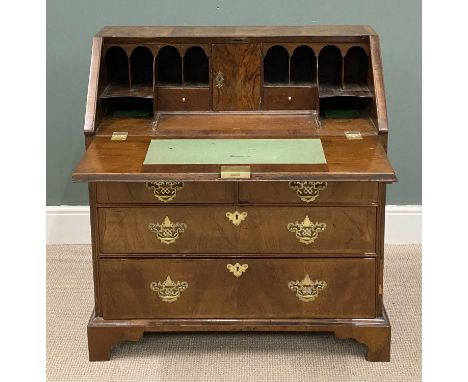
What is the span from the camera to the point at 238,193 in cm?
282

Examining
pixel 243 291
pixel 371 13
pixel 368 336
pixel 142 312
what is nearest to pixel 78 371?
pixel 142 312

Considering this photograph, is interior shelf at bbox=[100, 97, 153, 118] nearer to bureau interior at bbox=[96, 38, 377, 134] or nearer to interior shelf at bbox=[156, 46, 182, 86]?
bureau interior at bbox=[96, 38, 377, 134]

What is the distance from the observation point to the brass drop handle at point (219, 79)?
319 cm

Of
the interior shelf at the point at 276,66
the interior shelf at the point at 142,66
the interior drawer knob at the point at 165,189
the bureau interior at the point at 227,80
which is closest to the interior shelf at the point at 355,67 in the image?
the bureau interior at the point at 227,80

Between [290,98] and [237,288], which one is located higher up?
[290,98]

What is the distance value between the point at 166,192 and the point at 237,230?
0.88 feet

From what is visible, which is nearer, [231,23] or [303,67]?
[303,67]

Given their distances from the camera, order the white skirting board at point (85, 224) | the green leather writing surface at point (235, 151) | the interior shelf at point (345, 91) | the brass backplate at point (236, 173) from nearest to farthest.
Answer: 1. the brass backplate at point (236, 173)
2. the green leather writing surface at point (235, 151)
3. the interior shelf at point (345, 91)
4. the white skirting board at point (85, 224)

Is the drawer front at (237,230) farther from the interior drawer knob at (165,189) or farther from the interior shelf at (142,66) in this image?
the interior shelf at (142,66)

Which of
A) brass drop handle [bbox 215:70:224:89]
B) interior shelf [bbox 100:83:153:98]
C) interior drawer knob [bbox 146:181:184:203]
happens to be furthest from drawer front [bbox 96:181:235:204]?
brass drop handle [bbox 215:70:224:89]

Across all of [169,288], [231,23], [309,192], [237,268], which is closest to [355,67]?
[231,23]

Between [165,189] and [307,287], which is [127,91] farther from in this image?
[307,287]

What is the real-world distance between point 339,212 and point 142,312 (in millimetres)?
761

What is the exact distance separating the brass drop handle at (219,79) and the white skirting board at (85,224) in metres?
1.03
